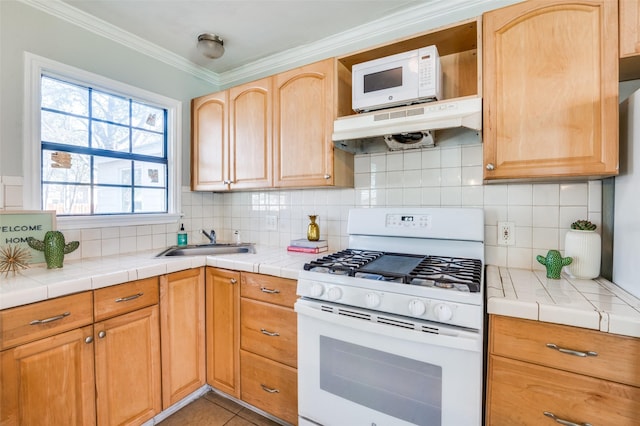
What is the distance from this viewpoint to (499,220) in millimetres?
1614

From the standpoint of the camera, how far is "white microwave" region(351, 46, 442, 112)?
1.42m

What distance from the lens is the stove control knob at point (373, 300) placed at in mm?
1189

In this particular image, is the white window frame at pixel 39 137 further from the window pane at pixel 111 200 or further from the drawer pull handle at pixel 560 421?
the drawer pull handle at pixel 560 421

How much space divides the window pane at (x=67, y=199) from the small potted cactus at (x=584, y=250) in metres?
2.77

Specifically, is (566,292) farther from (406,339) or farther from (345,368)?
(345,368)

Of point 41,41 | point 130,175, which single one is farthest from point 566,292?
point 41,41

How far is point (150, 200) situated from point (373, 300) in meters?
1.98

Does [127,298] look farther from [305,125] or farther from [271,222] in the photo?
[305,125]

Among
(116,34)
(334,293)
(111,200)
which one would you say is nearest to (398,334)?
(334,293)

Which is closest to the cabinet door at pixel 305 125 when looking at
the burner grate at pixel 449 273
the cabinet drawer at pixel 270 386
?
the burner grate at pixel 449 273

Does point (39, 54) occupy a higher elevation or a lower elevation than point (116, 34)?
lower

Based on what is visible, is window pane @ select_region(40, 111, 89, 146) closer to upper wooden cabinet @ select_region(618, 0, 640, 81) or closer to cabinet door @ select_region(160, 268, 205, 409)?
cabinet door @ select_region(160, 268, 205, 409)

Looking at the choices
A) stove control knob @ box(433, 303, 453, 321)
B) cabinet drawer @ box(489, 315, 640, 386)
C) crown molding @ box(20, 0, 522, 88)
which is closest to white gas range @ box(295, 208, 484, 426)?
stove control knob @ box(433, 303, 453, 321)

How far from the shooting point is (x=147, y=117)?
2281 mm
